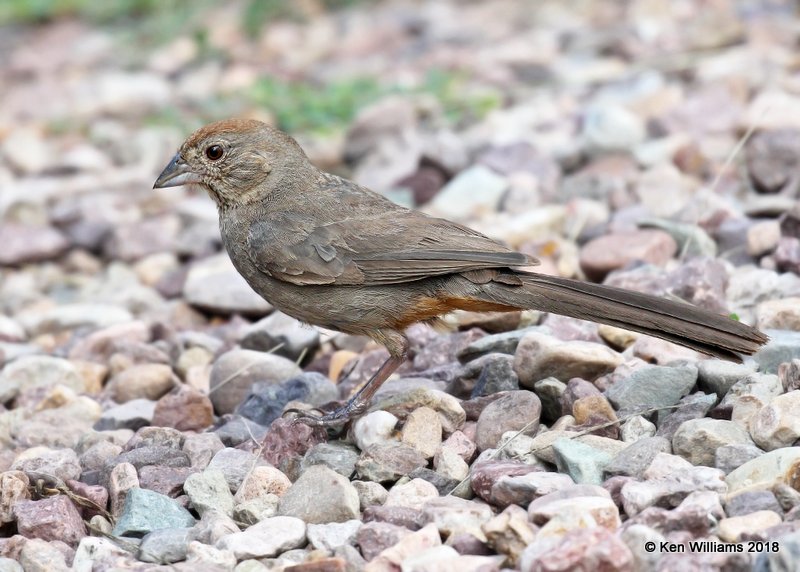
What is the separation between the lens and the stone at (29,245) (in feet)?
23.1

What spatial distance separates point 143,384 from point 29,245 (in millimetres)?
2436

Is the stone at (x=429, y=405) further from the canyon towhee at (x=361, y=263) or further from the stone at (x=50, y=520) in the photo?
the stone at (x=50, y=520)

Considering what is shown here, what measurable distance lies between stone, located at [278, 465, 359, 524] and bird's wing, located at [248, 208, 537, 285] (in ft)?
3.22

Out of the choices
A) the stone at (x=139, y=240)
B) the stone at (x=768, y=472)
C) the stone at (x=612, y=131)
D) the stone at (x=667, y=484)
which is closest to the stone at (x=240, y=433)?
the stone at (x=667, y=484)

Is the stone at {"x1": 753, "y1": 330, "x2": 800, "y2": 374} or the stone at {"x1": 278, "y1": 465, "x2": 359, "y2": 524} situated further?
the stone at {"x1": 753, "y1": 330, "x2": 800, "y2": 374}

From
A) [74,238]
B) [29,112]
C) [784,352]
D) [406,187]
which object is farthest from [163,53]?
[784,352]

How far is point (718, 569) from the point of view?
116 inches

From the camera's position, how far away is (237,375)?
4895mm

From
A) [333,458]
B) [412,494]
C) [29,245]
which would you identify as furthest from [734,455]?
[29,245]

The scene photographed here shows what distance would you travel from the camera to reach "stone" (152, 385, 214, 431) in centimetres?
460

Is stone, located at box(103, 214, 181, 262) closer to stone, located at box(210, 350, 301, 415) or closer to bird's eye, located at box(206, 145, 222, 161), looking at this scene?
bird's eye, located at box(206, 145, 222, 161)

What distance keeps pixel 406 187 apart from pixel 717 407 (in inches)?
128

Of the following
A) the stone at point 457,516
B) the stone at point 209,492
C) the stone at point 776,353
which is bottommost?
the stone at point 209,492

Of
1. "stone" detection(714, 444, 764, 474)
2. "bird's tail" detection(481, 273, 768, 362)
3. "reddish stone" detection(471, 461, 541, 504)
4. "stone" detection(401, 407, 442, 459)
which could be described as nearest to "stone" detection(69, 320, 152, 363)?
"stone" detection(401, 407, 442, 459)
